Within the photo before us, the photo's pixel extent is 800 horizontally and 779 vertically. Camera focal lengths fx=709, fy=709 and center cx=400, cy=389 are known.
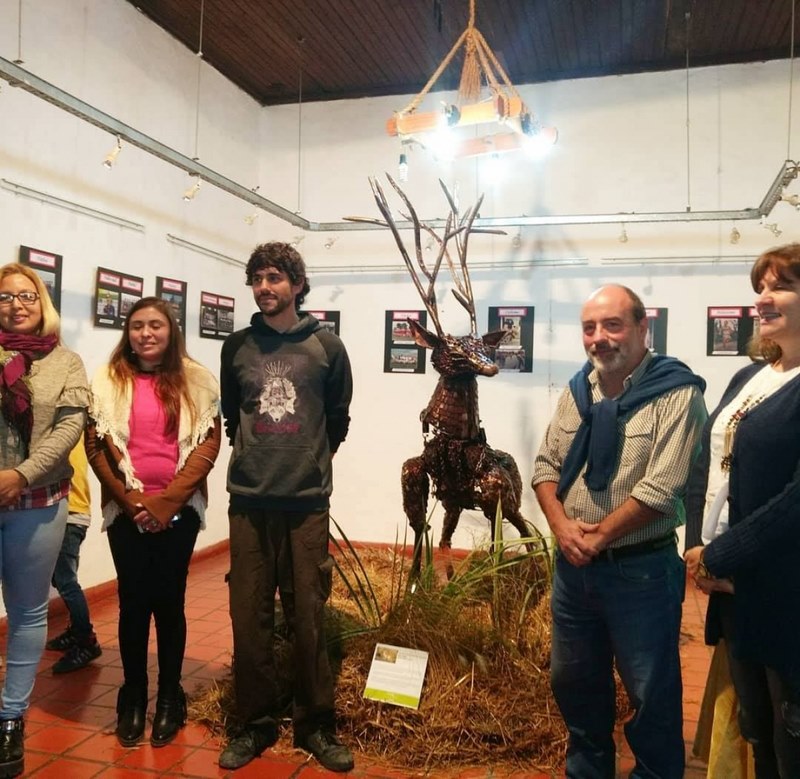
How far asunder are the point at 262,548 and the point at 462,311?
9.44 ft

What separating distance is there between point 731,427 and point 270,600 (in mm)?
1466

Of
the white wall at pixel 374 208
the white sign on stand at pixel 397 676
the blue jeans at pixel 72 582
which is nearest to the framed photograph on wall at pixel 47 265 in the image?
the white wall at pixel 374 208

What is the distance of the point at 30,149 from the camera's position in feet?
10.7

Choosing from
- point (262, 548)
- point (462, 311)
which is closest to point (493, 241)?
point (462, 311)

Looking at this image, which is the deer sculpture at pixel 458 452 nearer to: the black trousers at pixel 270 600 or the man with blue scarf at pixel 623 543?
the black trousers at pixel 270 600

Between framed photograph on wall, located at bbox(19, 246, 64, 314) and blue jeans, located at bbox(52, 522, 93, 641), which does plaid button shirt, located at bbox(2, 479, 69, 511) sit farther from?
framed photograph on wall, located at bbox(19, 246, 64, 314)

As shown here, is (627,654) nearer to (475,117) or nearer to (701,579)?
(701,579)

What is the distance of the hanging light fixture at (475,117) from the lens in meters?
2.91

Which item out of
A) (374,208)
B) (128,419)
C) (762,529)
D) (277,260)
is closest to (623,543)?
(762,529)

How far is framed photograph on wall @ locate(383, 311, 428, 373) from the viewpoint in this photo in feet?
16.0

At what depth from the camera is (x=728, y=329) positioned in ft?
14.3

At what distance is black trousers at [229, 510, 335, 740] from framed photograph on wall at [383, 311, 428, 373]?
271cm

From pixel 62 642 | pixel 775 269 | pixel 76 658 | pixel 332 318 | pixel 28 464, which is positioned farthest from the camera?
pixel 332 318

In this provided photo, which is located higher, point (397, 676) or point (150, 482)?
point (150, 482)
